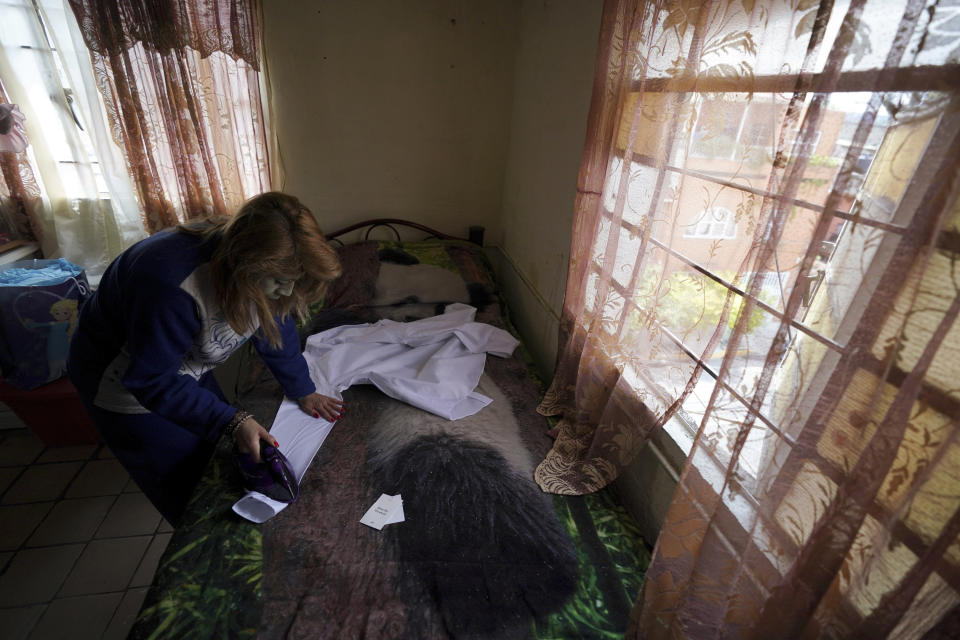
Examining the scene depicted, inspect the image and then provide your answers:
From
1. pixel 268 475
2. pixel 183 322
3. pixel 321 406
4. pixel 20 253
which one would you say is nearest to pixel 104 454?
pixel 20 253

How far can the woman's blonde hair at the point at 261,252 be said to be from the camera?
1.04 m

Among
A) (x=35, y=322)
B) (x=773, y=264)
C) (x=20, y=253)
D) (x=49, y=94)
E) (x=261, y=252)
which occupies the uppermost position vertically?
(x=49, y=94)

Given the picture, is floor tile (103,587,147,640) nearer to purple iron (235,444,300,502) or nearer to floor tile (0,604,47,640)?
floor tile (0,604,47,640)

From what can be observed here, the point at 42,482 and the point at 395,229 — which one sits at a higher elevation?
the point at 395,229

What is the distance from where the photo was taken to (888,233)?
23.9 inches

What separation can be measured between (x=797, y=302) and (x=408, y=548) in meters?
1.06

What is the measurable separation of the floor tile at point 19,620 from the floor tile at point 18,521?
0.32m

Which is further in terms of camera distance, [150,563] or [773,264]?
[150,563]

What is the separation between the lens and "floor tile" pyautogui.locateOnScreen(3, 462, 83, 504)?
1.96 meters

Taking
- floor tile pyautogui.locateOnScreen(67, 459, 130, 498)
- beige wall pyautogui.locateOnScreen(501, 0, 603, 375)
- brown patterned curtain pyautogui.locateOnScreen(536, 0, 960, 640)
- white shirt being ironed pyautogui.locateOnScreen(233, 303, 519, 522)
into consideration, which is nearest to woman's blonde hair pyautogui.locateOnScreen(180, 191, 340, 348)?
white shirt being ironed pyautogui.locateOnScreen(233, 303, 519, 522)

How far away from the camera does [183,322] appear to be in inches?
42.5

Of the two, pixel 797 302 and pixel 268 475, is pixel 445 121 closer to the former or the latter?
pixel 268 475

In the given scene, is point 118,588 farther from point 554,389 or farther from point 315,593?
point 554,389

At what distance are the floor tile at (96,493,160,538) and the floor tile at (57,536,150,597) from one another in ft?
0.10
